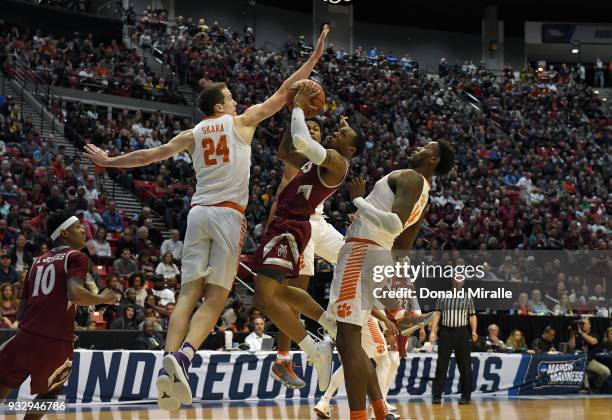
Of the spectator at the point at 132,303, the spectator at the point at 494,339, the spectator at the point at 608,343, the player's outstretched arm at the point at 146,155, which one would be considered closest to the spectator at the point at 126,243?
the spectator at the point at 132,303

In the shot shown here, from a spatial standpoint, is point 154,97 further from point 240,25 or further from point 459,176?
point 240,25

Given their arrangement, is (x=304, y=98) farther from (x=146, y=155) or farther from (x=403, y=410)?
(x=403, y=410)

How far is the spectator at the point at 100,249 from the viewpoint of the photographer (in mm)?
17078

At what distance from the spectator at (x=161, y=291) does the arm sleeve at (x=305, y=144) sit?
30.0 feet

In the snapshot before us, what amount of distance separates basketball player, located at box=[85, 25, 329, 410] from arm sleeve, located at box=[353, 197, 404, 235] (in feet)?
3.19

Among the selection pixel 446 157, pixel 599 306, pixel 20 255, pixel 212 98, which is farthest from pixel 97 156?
pixel 599 306

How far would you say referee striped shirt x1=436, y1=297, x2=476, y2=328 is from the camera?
14.2 m

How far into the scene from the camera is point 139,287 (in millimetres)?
15484

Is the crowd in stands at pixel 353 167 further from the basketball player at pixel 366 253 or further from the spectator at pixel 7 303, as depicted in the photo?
the basketball player at pixel 366 253

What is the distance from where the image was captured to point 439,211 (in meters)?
25.9

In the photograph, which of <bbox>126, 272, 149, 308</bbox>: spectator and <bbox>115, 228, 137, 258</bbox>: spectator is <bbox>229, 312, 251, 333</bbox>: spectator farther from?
<bbox>115, 228, 137, 258</bbox>: spectator

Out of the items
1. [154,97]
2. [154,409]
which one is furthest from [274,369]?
[154,97]

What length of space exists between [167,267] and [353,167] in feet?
32.9

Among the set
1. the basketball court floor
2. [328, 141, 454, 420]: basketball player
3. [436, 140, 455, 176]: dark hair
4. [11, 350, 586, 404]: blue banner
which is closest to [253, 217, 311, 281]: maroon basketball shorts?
[328, 141, 454, 420]: basketball player
